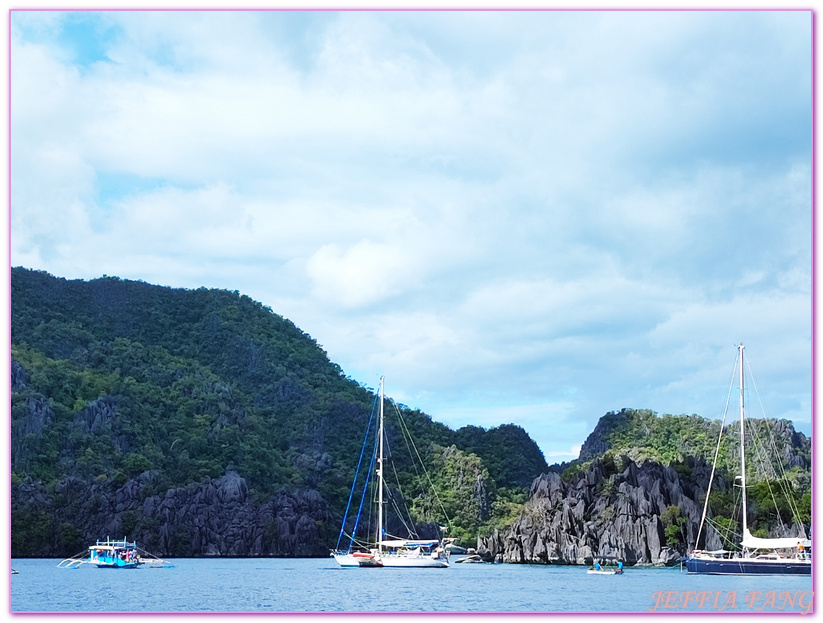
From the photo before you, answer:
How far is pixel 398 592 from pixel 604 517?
38532 millimetres

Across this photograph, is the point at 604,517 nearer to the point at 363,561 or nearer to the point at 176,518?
the point at 363,561

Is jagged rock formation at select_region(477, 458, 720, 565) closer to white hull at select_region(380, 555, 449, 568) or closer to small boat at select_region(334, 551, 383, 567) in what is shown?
white hull at select_region(380, 555, 449, 568)

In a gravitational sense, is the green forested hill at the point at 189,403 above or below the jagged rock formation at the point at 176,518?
above

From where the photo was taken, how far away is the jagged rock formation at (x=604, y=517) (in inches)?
2866

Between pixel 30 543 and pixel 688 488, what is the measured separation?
173 feet

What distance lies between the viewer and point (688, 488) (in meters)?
77.8

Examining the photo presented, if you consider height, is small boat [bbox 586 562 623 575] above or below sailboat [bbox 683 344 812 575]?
below

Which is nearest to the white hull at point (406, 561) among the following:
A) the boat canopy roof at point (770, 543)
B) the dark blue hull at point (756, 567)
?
the dark blue hull at point (756, 567)

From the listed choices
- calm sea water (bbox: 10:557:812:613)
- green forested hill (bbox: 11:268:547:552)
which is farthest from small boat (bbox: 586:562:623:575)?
green forested hill (bbox: 11:268:547:552)

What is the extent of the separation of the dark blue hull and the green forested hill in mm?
54647

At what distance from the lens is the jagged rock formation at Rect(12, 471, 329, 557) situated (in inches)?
3565

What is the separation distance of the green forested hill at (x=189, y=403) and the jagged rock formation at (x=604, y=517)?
2054 cm

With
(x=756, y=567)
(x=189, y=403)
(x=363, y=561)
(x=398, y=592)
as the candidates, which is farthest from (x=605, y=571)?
(x=189, y=403)

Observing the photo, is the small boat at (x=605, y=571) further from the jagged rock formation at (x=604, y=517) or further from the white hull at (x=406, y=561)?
the jagged rock formation at (x=604, y=517)
